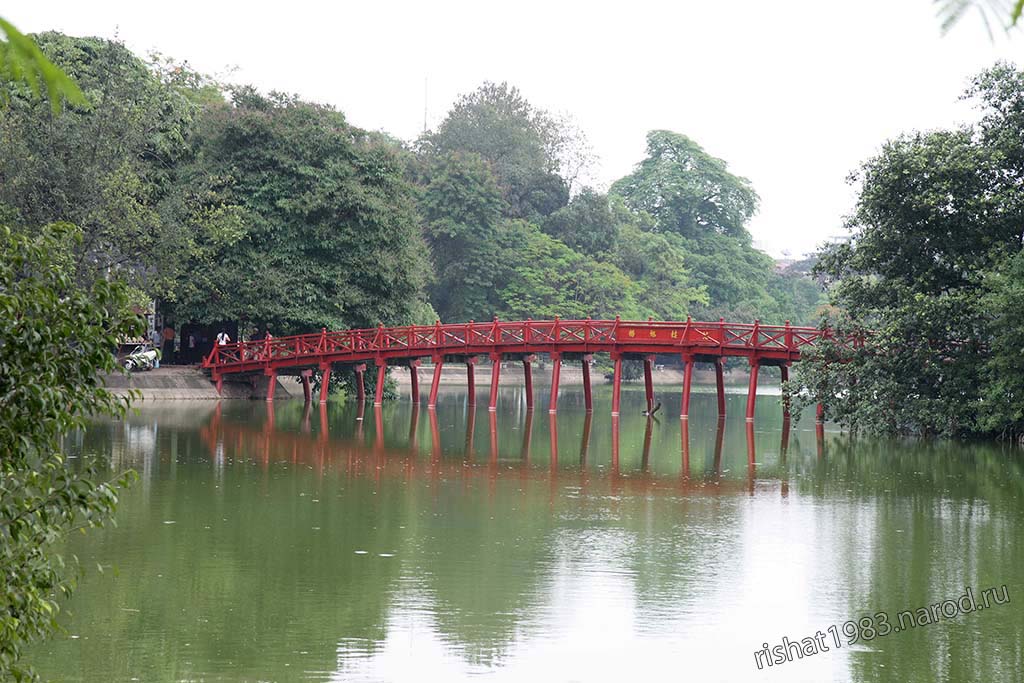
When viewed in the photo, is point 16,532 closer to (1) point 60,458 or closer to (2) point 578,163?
(1) point 60,458

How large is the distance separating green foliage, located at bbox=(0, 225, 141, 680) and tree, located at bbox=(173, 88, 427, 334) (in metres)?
31.7

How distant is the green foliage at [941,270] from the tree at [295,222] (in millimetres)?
15596

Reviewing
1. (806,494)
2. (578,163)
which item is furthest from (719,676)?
(578,163)

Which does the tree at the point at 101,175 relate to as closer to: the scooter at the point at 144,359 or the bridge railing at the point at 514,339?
the scooter at the point at 144,359

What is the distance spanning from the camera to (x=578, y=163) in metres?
76.0

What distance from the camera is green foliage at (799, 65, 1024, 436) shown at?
28891mm

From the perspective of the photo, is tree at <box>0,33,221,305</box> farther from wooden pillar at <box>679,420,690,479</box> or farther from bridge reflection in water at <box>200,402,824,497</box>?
wooden pillar at <box>679,420,690,479</box>

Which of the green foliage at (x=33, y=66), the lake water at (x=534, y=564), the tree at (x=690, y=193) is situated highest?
the tree at (x=690, y=193)

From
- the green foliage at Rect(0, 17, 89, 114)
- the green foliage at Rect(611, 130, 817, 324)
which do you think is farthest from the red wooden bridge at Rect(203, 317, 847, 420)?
the green foliage at Rect(611, 130, 817, 324)

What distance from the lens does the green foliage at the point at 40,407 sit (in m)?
6.96

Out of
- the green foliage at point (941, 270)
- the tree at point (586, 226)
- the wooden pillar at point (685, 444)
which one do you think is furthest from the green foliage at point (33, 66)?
the tree at point (586, 226)

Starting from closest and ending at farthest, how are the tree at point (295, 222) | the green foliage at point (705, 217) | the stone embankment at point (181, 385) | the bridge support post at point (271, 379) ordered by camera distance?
the stone embankment at point (181, 385), the bridge support post at point (271, 379), the tree at point (295, 222), the green foliage at point (705, 217)

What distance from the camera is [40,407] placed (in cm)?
732

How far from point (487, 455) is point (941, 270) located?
11337 mm
